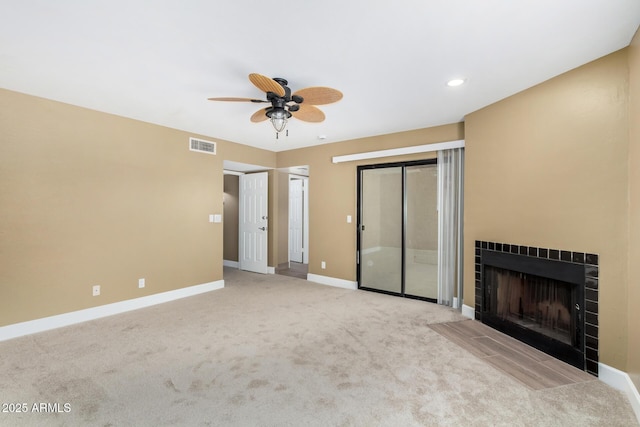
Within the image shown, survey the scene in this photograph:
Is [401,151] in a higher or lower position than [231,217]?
higher

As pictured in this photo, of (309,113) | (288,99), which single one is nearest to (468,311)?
(309,113)

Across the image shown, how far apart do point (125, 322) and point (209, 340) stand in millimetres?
1255

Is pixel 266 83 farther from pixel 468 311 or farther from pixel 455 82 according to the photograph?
pixel 468 311

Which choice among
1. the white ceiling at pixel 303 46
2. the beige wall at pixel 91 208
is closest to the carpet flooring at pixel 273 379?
the beige wall at pixel 91 208

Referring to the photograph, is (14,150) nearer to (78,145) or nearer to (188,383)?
(78,145)

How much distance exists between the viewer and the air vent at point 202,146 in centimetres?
457

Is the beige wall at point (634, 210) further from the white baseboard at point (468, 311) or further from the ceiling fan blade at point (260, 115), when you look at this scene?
the ceiling fan blade at point (260, 115)

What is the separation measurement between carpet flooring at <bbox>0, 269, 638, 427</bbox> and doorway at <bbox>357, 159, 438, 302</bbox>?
3.13 feet

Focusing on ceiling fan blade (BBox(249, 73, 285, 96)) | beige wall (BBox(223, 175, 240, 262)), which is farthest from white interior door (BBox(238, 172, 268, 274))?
ceiling fan blade (BBox(249, 73, 285, 96))

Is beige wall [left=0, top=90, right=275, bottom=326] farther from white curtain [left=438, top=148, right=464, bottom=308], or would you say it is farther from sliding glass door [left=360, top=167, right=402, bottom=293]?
white curtain [left=438, top=148, right=464, bottom=308]

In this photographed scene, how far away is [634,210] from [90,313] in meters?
5.32

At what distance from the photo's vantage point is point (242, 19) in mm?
1853

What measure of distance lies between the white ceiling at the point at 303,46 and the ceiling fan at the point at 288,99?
0.19 meters

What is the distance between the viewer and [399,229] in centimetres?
457
